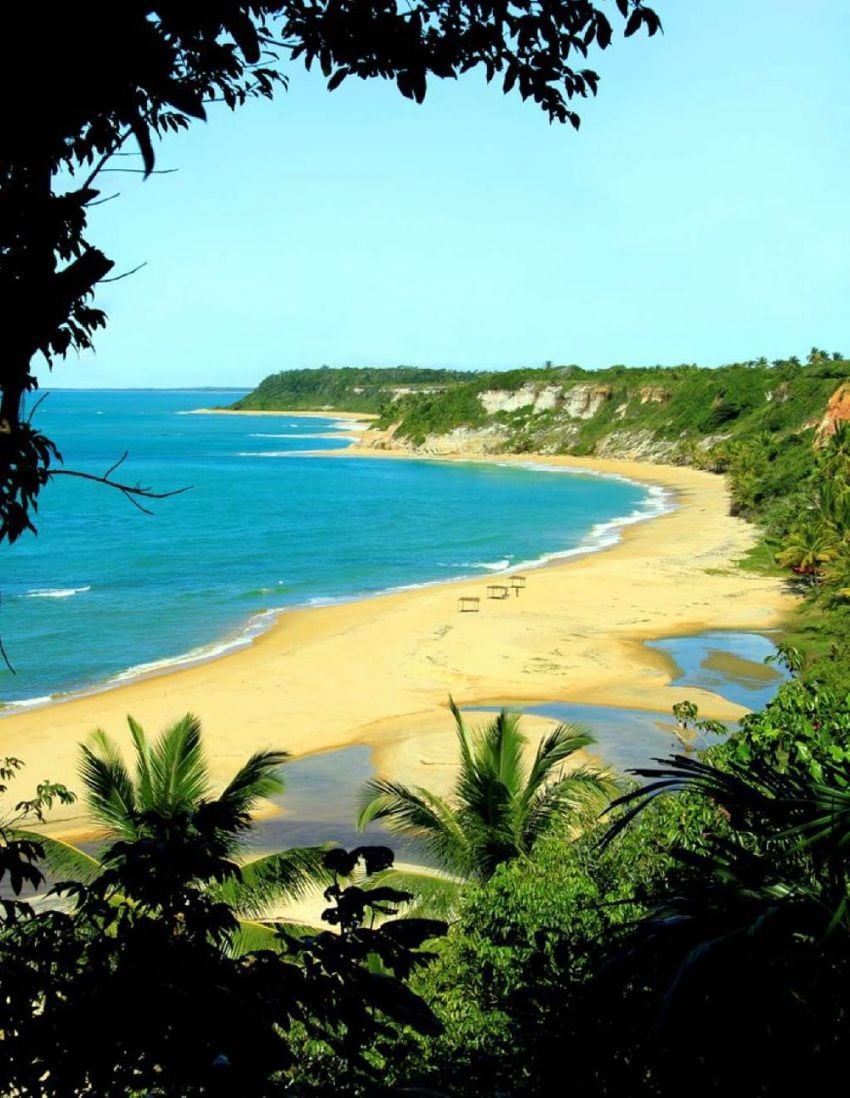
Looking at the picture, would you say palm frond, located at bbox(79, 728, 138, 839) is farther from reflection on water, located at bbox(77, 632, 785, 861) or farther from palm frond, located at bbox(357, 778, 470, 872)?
reflection on water, located at bbox(77, 632, 785, 861)

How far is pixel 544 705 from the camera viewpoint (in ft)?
87.8

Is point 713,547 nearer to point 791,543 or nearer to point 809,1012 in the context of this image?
point 791,543

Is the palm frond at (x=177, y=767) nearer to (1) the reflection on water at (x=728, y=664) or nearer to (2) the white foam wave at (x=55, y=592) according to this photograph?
(1) the reflection on water at (x=728, y=664)

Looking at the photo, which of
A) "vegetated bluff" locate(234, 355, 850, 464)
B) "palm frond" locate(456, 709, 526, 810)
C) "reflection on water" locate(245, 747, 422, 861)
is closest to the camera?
"palm frond" locate(456, 709, 526, 810)

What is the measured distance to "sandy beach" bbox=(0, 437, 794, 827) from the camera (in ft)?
80.7

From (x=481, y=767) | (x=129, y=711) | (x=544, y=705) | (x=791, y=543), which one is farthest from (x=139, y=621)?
(x=481, y=767)

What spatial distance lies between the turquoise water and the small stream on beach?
6.32 meters

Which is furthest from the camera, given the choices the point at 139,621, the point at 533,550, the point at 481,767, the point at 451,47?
the point at 533,550

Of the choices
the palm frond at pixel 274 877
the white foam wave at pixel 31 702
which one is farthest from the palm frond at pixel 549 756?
the white foam wave at pixel 31 702

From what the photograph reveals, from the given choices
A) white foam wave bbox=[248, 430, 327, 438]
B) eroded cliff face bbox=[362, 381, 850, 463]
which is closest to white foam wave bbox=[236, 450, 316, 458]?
eroded cliff face bbox=[362, 381, 850, 463]

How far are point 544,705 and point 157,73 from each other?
24345mm

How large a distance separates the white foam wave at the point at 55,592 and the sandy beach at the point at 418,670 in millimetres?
10515

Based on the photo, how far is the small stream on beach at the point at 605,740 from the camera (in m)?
19.1

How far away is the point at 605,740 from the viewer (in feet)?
77.6
